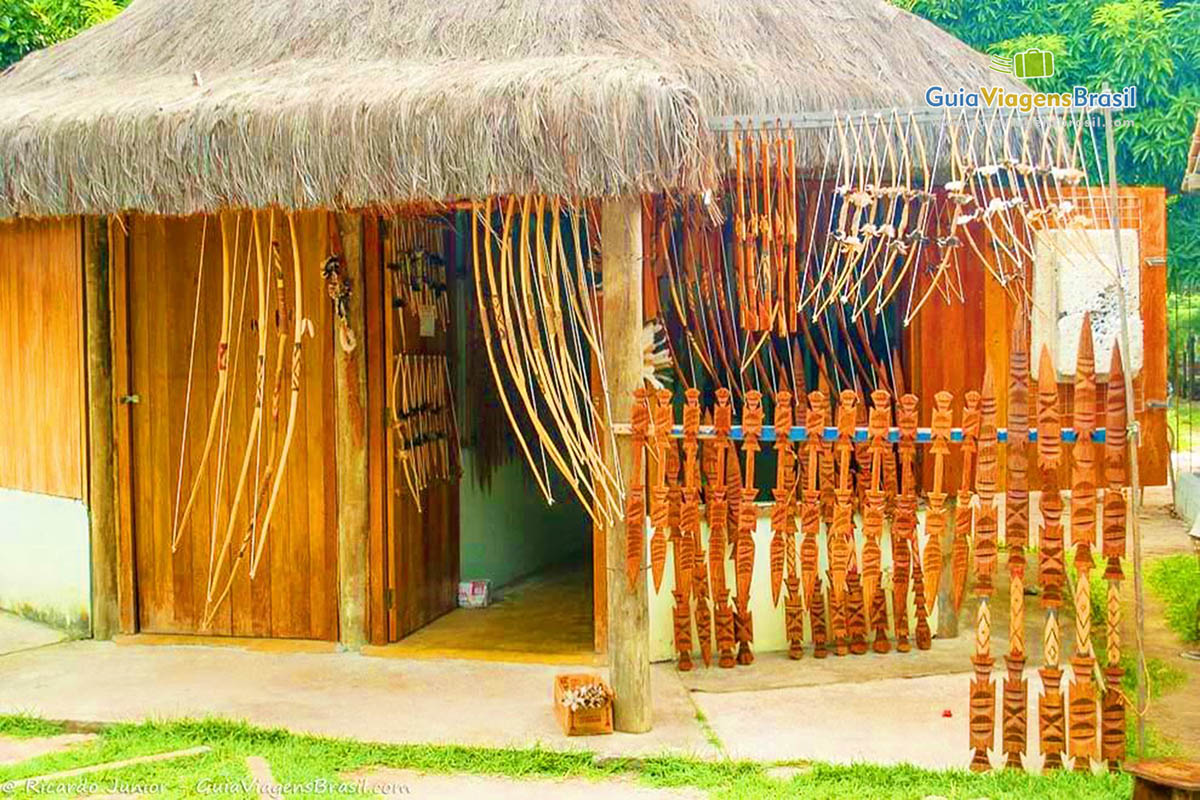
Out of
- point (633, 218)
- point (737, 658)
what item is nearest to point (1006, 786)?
point (737, 658)

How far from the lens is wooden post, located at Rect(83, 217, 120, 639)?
17.5 ft

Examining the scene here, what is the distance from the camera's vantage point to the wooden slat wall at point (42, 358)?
5.42 metres

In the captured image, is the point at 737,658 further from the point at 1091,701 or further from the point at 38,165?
the point at 38,165

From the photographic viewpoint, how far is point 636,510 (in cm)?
403

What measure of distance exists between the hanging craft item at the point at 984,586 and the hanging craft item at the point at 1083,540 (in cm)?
22

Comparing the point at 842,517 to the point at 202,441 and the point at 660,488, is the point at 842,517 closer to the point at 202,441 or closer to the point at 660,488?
the point at 660,488

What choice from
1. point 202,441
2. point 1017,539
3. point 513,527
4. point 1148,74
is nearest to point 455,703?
point 202,441

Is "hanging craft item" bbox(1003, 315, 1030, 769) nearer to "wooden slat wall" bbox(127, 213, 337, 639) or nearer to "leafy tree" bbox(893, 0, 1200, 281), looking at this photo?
"wooden slat wall" bbox(127, 213, 337, 639)

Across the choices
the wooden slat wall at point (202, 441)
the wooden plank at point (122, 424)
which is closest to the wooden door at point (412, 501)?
the wooden slat wall at point (202, 441)

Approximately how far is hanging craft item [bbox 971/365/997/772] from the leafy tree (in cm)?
789

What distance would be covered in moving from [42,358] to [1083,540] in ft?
14.4

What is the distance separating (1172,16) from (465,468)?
8104 mm

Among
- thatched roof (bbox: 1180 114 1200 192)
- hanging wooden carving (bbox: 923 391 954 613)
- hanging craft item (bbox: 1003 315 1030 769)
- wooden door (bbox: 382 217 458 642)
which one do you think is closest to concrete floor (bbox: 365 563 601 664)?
wooden door (bbox: 382 217 458 642)

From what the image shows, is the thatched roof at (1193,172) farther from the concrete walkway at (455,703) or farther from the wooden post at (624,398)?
the wooden post at (624,398)
